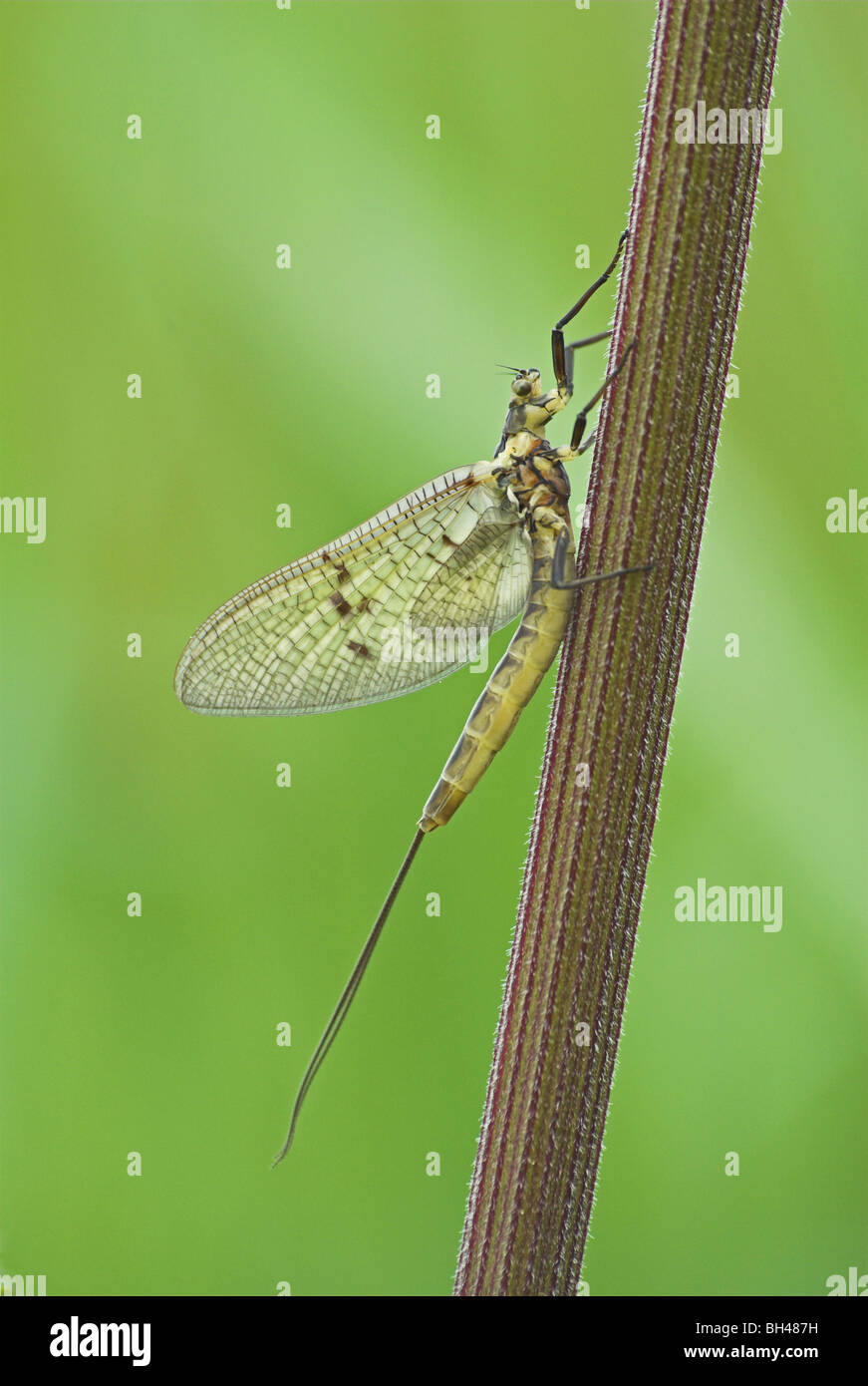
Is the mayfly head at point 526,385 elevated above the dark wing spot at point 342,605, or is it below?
above

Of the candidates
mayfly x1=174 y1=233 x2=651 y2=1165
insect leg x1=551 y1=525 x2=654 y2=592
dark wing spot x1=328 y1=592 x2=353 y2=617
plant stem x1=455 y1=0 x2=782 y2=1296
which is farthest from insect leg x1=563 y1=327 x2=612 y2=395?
plant stem x1=455 y1=0 x2=782 y2=1296

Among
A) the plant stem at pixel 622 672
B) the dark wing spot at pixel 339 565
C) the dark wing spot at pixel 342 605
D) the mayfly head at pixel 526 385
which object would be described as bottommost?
the plant stem at pixel 622 672

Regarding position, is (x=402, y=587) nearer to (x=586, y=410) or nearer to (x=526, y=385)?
(x=526, y=385)

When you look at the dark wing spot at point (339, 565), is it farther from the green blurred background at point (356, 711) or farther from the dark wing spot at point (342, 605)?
the green blurred background at point (356, 711)

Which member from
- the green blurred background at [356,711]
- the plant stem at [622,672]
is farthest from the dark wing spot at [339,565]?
the plant stem at [622,672]

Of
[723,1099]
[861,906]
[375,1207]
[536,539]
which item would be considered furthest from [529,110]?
[375,1207]

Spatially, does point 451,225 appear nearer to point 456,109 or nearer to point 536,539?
point 456,109

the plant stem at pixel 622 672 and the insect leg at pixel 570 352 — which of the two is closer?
the plant stem at pixel 622 672
